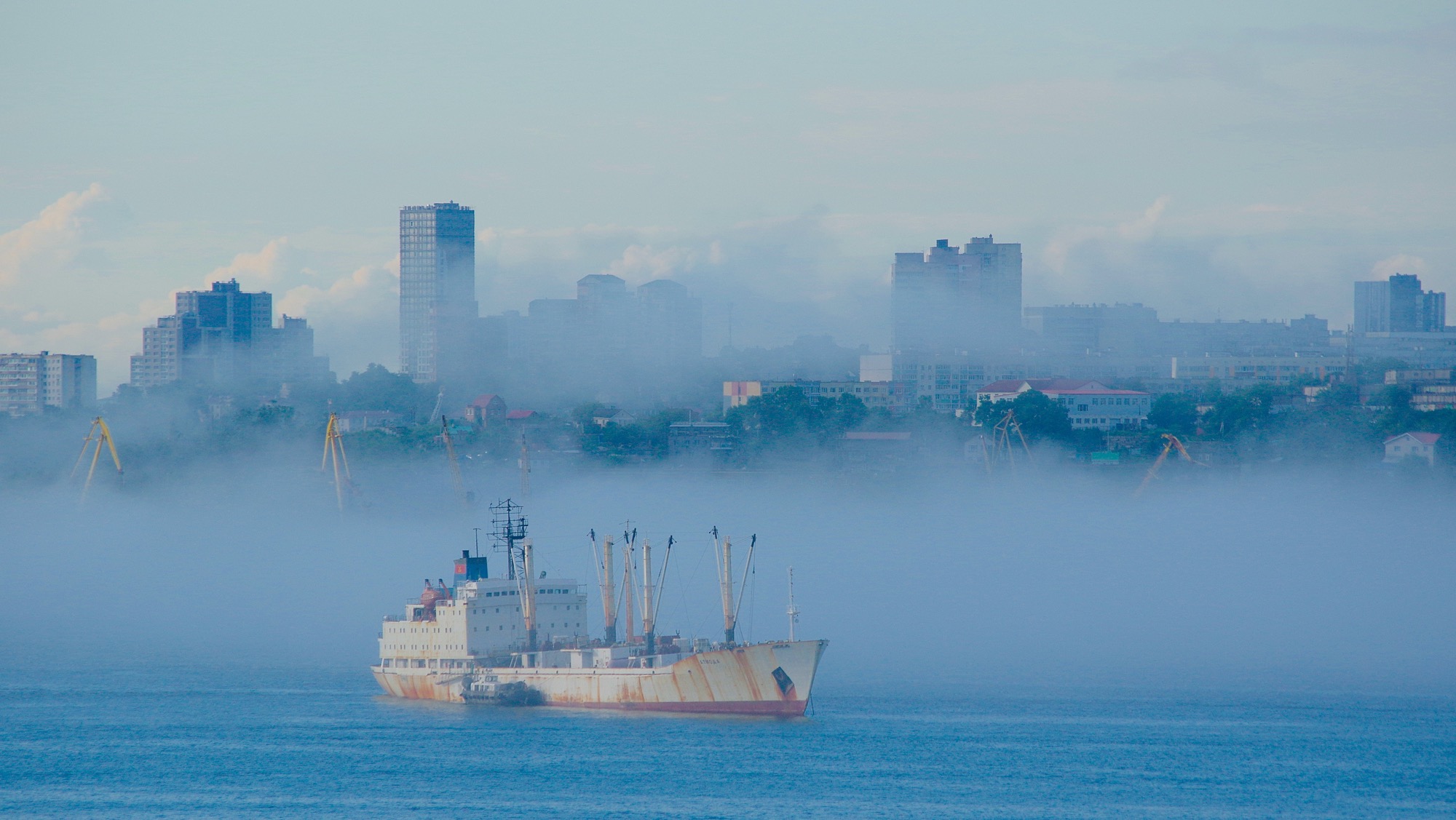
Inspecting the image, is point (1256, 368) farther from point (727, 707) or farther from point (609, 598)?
point (727, 707)

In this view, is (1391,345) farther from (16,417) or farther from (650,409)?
(16,417)

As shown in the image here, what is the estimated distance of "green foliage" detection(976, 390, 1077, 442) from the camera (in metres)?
143

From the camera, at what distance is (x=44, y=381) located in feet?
608

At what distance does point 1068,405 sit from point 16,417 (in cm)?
8937

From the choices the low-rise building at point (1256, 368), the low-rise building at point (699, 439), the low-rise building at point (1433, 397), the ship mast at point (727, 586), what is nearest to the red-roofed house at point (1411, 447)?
the low-rise building at point (1433, 397)

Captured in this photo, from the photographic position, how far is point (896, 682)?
212ft

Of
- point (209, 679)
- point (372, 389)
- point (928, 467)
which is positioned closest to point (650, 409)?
point (372, 389)

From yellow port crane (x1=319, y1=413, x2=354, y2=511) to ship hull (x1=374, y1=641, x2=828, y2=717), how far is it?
197 feet

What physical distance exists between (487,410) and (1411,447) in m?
73.8

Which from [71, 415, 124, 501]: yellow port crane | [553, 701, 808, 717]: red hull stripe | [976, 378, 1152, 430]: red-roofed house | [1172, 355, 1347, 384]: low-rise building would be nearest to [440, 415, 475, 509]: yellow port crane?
[71, 415, 124, 501]: yellow port crane

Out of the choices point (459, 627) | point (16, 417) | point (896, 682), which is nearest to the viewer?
point (459, 627)

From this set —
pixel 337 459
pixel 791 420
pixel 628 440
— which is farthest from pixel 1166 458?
pixel 337 459

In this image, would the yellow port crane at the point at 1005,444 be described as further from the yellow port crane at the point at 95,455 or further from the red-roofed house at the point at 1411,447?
the yellow port crane at the point at 95,455

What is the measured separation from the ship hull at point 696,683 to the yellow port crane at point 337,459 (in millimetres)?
60042
